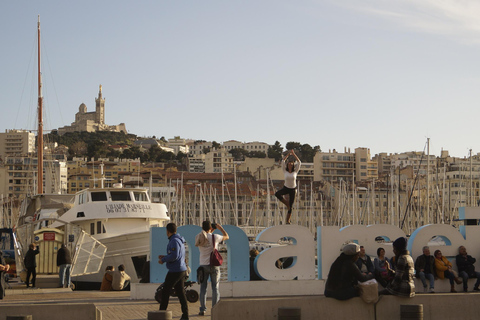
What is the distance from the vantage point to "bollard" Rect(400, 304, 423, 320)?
13852 mm

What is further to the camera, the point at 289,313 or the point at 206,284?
the point at 206,284

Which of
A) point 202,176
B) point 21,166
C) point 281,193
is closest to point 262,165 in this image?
point 202,176

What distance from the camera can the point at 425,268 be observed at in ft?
63.9

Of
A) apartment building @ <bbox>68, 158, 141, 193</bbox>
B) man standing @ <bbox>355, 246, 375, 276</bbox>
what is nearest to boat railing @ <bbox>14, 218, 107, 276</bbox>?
man standing @ <bbox>355, 246, 375, 276</bbox>

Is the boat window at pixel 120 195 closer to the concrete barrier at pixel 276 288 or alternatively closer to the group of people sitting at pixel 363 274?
the concrete barrier at pixel 276 288

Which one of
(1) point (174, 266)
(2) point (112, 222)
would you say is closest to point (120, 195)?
(2) point (112, 222)

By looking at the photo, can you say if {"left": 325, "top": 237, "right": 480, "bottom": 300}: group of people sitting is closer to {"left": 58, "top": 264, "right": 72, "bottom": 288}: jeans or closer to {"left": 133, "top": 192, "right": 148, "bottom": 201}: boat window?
{"left": 58, "top": 264, "right": 72, "bottom": 288}: jeans

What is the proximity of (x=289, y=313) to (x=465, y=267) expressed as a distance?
25.7ft

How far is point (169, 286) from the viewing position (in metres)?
15.0

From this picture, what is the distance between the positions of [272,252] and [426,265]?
368 centimetres

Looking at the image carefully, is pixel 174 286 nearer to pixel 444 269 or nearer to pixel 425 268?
pixel 425 268

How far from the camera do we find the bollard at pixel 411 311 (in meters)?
13.9

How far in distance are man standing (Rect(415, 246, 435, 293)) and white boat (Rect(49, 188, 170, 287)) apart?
15.8 m

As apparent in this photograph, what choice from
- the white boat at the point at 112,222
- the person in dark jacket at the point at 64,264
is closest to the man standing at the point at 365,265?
the person in dark jacket at the point at 64,264
